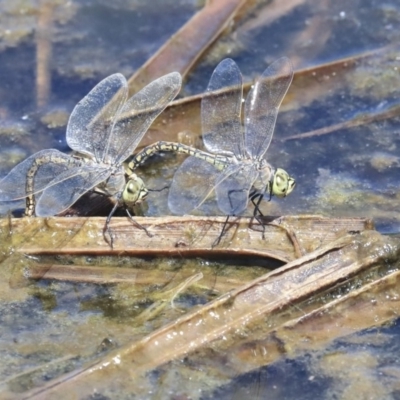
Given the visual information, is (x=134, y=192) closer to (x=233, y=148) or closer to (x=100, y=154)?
(x=100, y=154)

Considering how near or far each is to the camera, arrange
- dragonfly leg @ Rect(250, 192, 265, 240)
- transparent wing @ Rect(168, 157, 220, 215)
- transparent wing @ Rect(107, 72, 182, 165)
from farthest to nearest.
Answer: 1. transparent wing @ Rect(107, 72, 182, 165)
2. transparent wing @ Rect(168, 157, 220, 215)
3. dragonfly leg @ Rect(250, 192, 265, 240)

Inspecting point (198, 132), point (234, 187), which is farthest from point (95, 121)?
point (234, 187)

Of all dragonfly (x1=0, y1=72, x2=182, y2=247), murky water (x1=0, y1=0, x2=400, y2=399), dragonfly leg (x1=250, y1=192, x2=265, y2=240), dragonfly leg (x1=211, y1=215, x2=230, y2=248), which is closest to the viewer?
murky water (x1=0, y1=0, x2=400, y2=399)

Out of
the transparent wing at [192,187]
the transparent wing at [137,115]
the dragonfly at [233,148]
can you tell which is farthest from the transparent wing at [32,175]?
the transparent wing at [192,187]

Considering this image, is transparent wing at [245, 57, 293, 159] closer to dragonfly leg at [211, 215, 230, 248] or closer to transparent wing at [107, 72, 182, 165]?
transparent wing at [107, 72, 182, 165]

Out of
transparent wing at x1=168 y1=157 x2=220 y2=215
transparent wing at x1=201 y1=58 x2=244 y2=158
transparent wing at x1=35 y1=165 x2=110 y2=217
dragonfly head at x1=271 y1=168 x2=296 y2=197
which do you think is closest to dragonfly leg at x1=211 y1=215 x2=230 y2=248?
transparent wing at x1=168 y1=157 x2=220 y2=215

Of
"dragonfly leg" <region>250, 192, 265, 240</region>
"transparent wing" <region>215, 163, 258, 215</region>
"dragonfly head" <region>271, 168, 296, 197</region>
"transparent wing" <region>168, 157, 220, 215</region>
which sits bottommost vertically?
"dragonfly leg" <region>250, 192, 265, 240</region>

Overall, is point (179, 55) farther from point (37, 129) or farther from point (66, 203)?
point (66, 203)

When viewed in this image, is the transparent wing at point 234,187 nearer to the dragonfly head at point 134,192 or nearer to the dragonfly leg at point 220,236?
the dragonfly leg at point 220,236

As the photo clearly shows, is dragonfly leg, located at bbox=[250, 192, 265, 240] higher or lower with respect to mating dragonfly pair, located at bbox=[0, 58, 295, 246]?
lower
